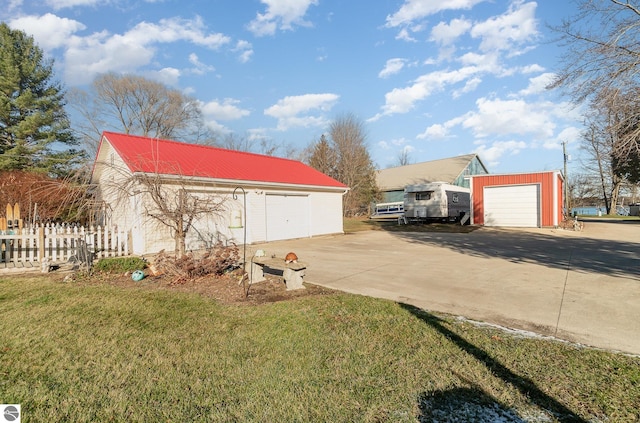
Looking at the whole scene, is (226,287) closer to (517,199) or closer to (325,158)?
(517,199)

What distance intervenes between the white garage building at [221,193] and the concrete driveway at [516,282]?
3.39 m

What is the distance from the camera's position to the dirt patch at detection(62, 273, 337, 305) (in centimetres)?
578

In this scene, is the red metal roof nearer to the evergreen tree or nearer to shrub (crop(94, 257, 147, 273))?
shrub (crop(94, 257, 147, 273))

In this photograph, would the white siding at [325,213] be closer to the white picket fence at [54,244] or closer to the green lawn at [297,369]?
the white picket fence at [54,244]

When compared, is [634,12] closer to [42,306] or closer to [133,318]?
[133,318]

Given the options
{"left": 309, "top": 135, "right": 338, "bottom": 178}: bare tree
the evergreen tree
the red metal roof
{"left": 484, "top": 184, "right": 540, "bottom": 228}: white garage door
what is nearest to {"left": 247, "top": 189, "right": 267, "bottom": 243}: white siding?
the red metal roof

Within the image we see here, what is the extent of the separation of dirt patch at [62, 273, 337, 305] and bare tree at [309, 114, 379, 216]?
27531mm

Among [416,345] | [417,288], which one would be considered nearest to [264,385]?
[416,345]

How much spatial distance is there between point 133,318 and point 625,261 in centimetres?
1175

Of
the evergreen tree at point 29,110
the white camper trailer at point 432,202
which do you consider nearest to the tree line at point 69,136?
the evergreen tree at point 29,110

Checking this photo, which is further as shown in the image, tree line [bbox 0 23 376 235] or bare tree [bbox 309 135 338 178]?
bare tree [bbox 309 135 338 178]

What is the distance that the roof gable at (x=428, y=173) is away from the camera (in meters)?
37.6

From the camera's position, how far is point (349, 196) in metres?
34.5

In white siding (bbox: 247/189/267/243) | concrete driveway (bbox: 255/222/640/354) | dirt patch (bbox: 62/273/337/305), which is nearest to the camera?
concrete driveway (bbox: 255/222/640/354)
